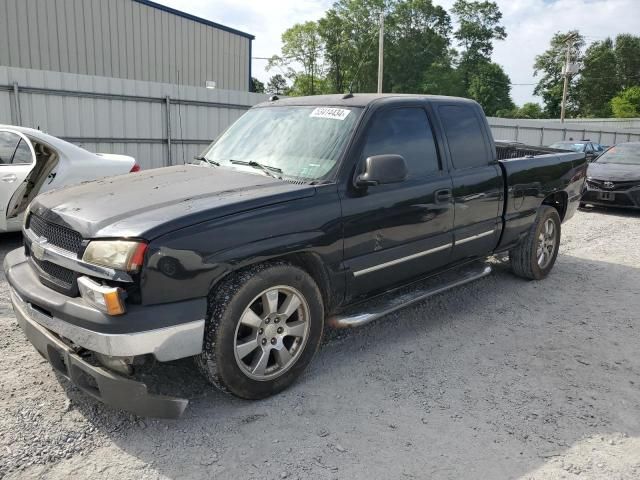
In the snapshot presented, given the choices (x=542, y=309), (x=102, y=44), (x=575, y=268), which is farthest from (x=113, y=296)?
(x=102, y=44)

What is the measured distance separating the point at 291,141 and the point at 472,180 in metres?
1.64

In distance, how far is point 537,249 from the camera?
575cm

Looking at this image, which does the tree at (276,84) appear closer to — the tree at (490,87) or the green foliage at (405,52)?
the green foliage at (405,52)

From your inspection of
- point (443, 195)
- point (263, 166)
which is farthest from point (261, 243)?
point (443, 195)

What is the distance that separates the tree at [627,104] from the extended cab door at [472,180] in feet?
238

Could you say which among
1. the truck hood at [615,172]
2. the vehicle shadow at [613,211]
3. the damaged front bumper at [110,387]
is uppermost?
the truck hood at [615,172]

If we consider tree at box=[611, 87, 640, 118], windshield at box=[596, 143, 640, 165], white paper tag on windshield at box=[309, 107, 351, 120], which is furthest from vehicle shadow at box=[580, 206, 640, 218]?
tree at box=[611, 87, 640, 118]

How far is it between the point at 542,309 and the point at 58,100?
1013cm

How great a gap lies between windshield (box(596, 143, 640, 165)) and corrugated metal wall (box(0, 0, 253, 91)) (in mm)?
14962

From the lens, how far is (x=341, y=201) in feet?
11.4

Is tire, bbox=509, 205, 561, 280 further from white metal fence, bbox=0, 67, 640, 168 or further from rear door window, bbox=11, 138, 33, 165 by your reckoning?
white metal fence, bbox=0, 67, 640, 168

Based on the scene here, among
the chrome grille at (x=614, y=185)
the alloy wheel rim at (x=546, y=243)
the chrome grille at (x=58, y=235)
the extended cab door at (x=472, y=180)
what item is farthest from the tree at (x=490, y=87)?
the chrome grille at (x=58, y=235)

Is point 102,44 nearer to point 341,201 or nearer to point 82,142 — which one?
point 82,142

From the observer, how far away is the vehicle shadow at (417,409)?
108 inches
